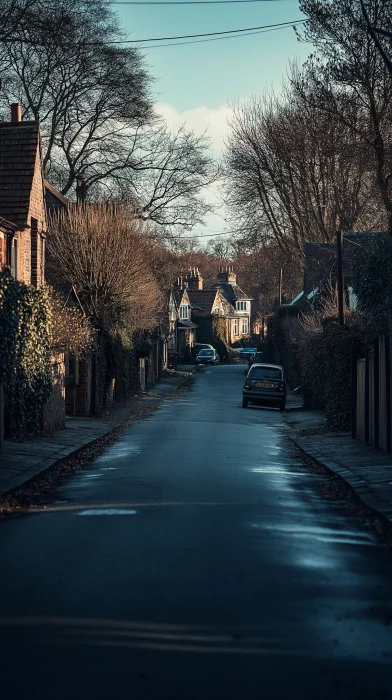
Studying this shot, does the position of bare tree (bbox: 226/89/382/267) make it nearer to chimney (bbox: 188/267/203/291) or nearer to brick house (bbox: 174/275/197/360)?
brick house (bbox: 174/275/197/360)

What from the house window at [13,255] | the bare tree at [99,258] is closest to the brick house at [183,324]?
the bare tree at [99,258]

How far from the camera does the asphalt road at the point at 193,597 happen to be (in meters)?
5.36

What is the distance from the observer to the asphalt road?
5359 millimetres

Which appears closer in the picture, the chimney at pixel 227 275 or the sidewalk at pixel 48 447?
the sidewalk at pixel 48 447

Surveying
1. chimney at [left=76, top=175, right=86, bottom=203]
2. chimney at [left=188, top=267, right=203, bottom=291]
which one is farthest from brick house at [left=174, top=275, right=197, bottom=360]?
chimney at [left=76, top=175, right=86, bottom=203]

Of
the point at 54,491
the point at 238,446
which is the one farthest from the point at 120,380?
the point at 54,491

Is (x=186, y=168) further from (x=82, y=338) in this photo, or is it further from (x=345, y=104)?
(x=82, y=338)

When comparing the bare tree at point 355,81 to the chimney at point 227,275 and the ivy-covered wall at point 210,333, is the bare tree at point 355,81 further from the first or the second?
the chimney at point 227,275

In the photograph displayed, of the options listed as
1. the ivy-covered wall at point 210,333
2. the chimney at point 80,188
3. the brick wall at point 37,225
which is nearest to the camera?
the brick wall at point 37,225

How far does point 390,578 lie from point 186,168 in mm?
41479

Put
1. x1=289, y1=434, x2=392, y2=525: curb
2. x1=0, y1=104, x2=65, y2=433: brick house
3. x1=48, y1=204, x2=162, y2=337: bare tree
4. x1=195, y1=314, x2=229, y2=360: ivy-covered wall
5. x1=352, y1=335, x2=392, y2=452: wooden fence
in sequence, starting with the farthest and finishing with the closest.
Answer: x1=195, y1=314, x2=229, y2=360: ivy-covered wall < x1=48, y1=204, x2=162, y2=337: bare tree < x1=0, y1=104, x2=65, y2=433: brick house < x1=352, y1=335, x2=392, y2=452: wooden fence < x1=289, y1=434, x2=392, y2=525: curb

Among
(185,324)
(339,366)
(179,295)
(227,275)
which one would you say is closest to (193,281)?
(227,275)

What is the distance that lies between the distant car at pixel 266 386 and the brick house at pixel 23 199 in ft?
36.0

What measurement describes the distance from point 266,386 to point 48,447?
19.3m
